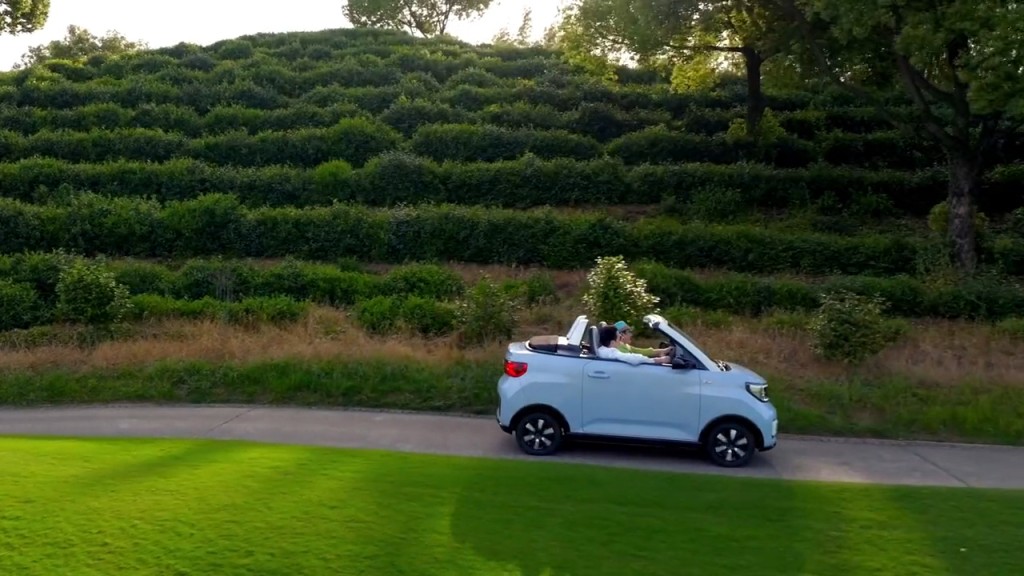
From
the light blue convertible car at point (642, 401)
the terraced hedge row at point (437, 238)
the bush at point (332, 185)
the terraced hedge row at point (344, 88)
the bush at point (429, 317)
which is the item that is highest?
the terraced hedge row at point (344, 88)

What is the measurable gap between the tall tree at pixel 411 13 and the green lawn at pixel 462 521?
4890cm

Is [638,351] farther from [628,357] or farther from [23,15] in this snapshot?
[23,15]

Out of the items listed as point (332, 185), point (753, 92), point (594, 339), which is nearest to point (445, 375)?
point (594, 339)

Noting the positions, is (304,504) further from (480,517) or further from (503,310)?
(503,310)

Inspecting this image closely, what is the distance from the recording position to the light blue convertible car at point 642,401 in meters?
11.1

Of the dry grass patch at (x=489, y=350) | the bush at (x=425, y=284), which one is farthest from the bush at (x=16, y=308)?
the bush at (x=425, y=284)

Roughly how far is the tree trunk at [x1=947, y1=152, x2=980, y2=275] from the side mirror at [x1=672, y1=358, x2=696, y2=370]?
12376 mm

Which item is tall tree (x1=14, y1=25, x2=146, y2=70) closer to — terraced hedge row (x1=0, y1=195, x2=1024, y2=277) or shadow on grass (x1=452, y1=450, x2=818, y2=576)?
terraced hedge row (x1=0, y1=195, x2=1024, y2=277)

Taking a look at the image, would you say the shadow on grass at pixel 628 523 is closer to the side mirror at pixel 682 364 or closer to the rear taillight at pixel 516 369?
the side mirror at pixel 682 364

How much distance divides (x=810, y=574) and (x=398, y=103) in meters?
28.9

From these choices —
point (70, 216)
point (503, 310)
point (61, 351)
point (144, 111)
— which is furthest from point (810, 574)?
point (144, 111)

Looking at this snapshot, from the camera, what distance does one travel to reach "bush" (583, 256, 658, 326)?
52.2ft

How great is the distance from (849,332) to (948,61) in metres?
8.63

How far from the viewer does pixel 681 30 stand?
24531mm
